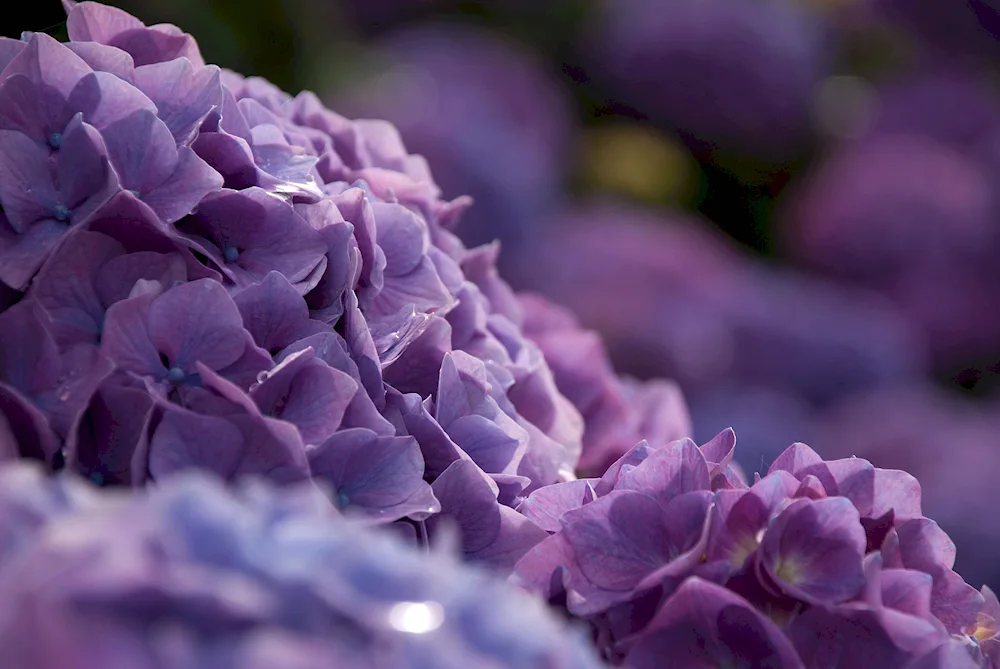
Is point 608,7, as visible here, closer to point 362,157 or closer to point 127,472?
point 362,157

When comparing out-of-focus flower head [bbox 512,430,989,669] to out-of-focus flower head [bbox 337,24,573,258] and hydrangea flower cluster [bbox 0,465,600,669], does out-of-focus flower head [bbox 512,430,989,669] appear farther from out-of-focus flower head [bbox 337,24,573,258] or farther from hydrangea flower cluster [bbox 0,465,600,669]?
out-of-focus flower head [bbox 337,24,573,258]

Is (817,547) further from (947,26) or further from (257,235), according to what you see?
(947,26)

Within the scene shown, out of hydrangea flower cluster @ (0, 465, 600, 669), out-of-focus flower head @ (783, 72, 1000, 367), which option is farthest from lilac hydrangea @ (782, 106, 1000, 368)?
hydrangea flower cluster @ (0, 465, 600, 669)

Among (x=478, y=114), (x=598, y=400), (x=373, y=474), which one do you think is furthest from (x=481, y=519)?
(x=478, y=114)

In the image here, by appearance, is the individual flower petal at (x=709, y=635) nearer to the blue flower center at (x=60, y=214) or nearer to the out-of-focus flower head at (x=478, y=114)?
the blue flower center at (x=60, y=214)

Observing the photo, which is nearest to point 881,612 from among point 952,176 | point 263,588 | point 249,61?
point 263,588
